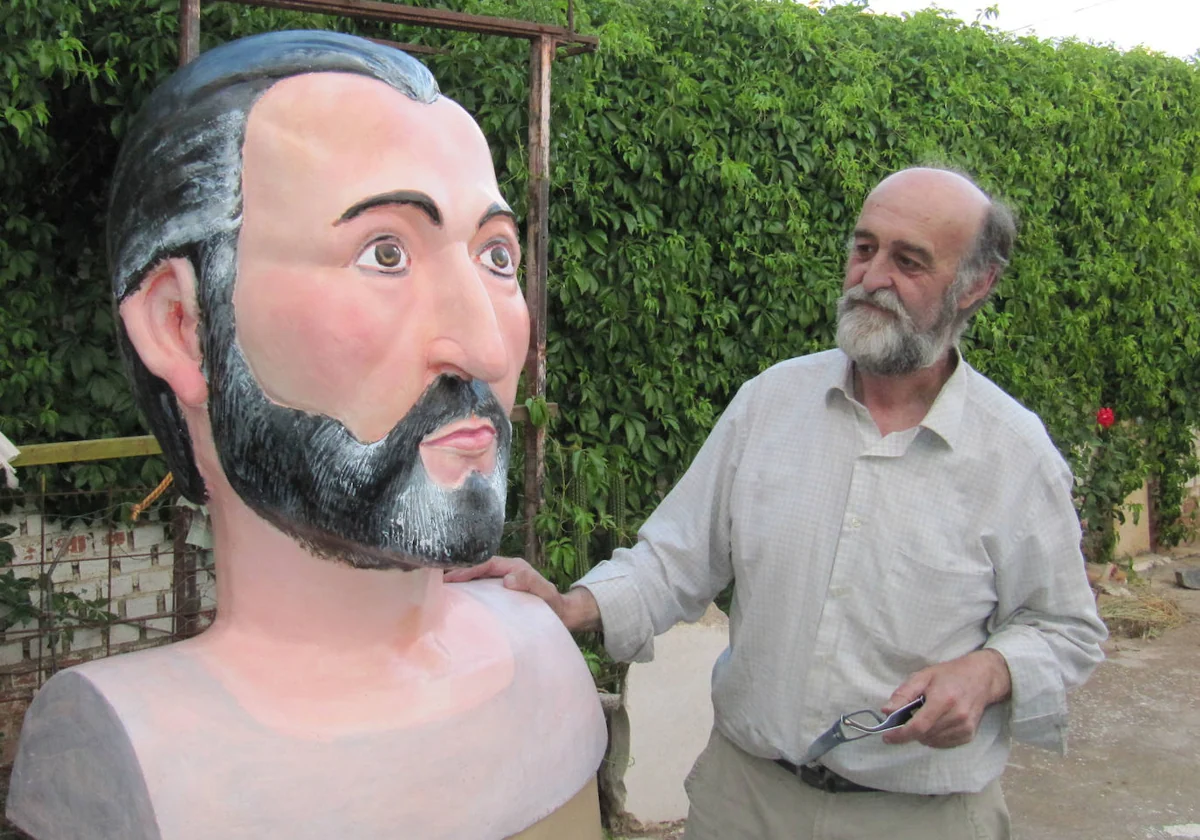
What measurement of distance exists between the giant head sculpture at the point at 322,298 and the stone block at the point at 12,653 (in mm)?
2343

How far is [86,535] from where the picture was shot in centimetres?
362

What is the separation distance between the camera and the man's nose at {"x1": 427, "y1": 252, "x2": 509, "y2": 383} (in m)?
1.42

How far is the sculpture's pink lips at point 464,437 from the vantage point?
1.43m

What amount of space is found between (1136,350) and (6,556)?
626cm

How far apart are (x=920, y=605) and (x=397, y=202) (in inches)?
49.5

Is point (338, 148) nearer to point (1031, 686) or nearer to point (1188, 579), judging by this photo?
point (1031, 686)

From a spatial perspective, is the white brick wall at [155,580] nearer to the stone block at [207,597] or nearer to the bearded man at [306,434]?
the stone block at [207,597]

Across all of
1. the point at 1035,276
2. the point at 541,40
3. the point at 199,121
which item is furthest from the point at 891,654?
the point at 1035,276

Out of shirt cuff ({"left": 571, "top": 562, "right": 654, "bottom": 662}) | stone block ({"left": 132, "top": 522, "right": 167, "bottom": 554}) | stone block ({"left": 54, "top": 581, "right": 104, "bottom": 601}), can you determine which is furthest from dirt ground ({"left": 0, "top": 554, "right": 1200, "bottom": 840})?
shirt cuff ({"left": 571, "top": 562, "right": 654, "bottom": 662})

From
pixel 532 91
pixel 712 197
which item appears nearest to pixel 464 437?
pixel 532 91

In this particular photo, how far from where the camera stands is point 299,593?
1530mm

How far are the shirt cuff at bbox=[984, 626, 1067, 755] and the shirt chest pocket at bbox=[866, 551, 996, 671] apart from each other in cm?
9

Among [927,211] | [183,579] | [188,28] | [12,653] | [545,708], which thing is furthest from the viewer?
[12,653]

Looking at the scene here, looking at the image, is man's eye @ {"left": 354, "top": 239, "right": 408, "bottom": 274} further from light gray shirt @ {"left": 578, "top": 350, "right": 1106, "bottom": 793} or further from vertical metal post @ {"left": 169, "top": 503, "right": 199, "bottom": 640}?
vertical metal post @ {"left": 169, "top": 503, "right": 199, "bottom": 640}
